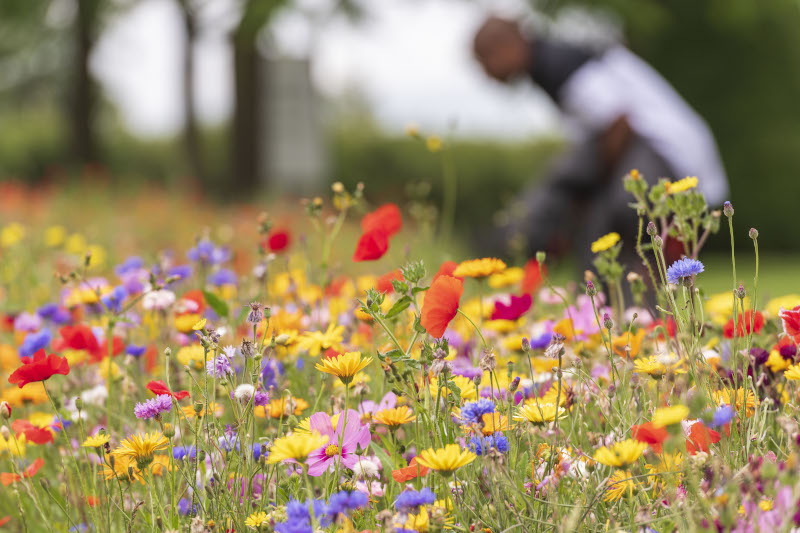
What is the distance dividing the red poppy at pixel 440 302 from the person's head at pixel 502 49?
3230 mm

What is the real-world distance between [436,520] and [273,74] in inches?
523

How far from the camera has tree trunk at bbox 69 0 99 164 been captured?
12.1 metres

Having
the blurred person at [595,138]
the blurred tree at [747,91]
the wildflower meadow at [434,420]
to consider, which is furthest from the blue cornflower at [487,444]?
the blurred tree at [747,91]

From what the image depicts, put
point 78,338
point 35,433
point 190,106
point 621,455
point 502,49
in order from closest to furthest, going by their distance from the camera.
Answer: point 621,455, point 35,433, point 78,338, point 502,49, point 190,106

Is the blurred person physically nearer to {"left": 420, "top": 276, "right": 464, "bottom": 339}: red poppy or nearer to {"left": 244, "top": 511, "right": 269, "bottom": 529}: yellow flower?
{"left": 420, "top": 276, "right": 464, "bottom": 339}: red poppy

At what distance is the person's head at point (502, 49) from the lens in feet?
13.7

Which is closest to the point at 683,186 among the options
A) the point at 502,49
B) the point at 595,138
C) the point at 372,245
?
the point at 372,245

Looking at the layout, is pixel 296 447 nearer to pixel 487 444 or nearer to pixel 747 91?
pixel 487 444

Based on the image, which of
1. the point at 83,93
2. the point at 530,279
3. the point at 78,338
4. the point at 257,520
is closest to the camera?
the point at 257,520

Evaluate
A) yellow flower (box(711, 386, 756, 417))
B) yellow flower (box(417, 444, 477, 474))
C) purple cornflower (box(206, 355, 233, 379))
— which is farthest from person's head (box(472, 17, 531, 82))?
yellow flower (box(417, 444, 477, 474))

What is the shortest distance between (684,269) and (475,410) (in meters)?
0.39

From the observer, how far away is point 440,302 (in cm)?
117

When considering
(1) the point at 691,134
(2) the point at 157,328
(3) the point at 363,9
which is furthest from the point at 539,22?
(2) the point at 157,328

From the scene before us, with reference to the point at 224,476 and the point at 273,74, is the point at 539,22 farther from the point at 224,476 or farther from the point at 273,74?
the point at 224,476
